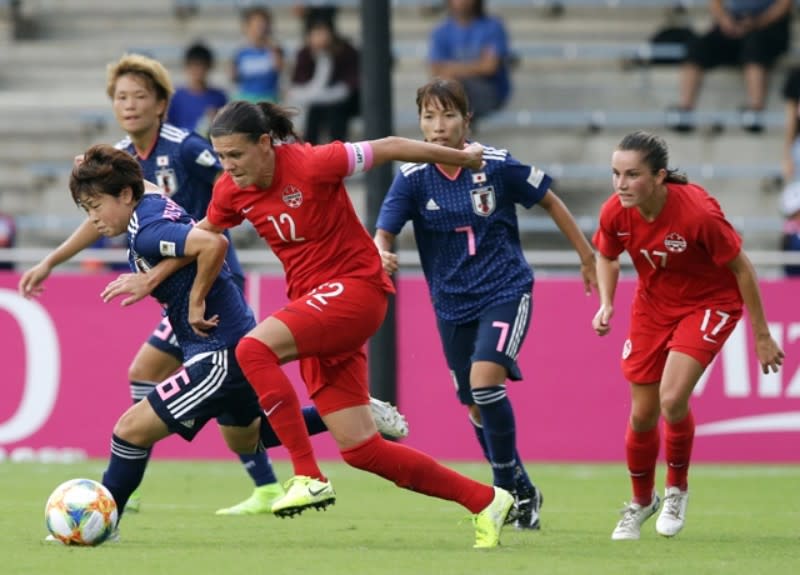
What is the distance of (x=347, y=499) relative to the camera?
33.5ft

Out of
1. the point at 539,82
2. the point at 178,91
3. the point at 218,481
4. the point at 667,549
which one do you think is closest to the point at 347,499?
the point at 218,481

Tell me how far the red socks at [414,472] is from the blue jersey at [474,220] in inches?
62.8

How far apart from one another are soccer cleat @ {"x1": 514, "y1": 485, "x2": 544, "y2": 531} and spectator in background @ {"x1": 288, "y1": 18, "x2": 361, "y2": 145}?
8064 millimetres

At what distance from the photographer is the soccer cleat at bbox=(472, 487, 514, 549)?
23.9ft

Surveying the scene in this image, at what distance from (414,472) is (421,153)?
4.40 ft

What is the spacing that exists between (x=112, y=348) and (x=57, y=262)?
3842mm

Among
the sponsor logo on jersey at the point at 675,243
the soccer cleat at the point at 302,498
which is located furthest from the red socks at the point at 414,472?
the sponsor logo on jersey at the point at 675,243

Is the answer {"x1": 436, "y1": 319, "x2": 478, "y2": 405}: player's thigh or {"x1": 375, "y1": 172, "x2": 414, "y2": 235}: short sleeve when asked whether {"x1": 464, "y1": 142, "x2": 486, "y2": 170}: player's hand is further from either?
{"x1": 436, "y1": 319, "x2": 478, "y2": 405}: player's thigh

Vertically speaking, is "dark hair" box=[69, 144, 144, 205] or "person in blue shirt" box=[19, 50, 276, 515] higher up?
"dark hair" box=[69, 144, 144, 205]

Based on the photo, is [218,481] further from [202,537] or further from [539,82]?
[539,82]

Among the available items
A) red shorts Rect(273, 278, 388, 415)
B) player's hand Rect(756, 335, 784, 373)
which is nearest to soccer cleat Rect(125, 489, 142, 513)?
red shorts Rect(273, 278, 388, 415)

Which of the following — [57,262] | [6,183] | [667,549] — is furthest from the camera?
[6,183]

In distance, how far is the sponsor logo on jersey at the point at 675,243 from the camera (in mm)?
7840

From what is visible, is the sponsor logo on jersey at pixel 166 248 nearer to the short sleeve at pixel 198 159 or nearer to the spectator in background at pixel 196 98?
the short sleeve at pixel 198 159
